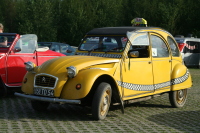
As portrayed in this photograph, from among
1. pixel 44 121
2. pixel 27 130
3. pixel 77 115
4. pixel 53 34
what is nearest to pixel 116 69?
pixel 77 115

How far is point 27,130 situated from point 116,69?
230 cm

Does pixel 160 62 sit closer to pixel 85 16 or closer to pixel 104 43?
pixel 104 43

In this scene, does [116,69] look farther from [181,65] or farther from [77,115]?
[181,65]

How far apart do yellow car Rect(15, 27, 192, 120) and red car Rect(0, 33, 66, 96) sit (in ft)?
7.36

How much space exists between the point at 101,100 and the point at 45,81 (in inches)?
45.1

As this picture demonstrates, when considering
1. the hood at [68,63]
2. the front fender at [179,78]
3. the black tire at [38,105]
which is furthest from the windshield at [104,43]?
the front fender at [179,78]

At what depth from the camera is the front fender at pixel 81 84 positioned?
7492mm

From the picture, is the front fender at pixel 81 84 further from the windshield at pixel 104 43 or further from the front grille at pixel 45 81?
the windshield at pixel 104 43

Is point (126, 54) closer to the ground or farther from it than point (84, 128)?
farther from it

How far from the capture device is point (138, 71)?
29.0 feet

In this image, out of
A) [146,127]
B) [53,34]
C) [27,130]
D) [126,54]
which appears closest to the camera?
[27,130]

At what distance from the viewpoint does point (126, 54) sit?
8.62 metres

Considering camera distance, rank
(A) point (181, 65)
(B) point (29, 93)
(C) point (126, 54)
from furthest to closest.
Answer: (A) point (181, 65)
(C) point (126, 54)
(B) point (29, 93)

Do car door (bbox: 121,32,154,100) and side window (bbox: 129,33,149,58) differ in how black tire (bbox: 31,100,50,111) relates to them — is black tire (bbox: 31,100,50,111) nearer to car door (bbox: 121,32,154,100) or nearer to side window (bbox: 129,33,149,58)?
car door (bbox: 121,32,154,100)
